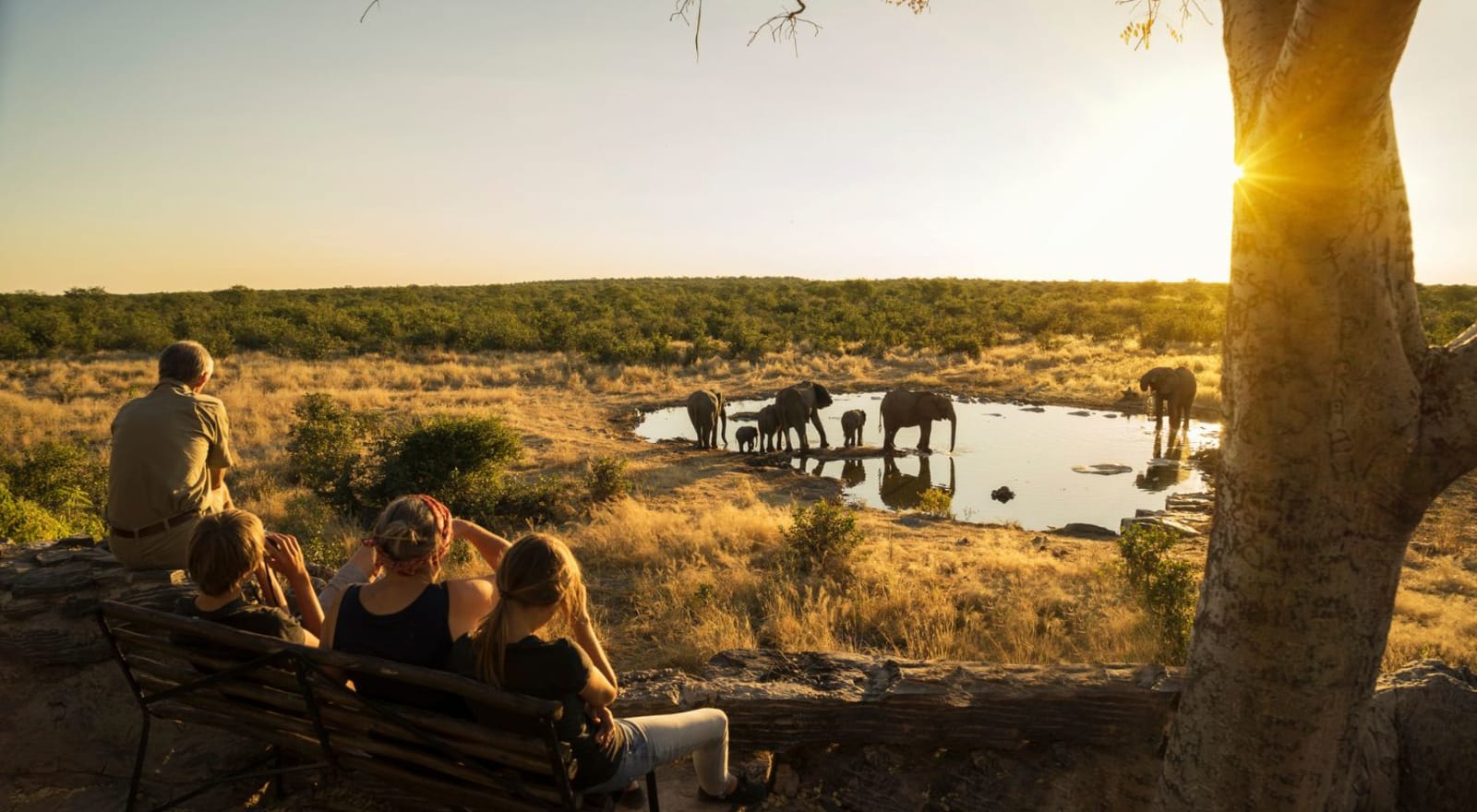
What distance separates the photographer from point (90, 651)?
4.52 meters

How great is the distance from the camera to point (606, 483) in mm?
11938

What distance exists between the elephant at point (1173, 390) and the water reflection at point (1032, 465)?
0.42 meters

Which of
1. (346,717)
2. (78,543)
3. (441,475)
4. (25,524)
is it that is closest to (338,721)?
(346,717)

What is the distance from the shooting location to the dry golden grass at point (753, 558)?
616 cm

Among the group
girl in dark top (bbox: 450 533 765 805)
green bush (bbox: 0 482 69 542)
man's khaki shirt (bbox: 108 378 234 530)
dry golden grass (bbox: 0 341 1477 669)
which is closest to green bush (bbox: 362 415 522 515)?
dry golden grass (bbox: 0 341 1477 669)

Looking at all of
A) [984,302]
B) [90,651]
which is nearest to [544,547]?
[90,651]

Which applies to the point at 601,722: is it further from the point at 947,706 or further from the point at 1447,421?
the point at 1447,421

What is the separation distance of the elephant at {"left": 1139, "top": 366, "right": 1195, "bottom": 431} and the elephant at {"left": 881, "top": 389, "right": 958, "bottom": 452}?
514cm

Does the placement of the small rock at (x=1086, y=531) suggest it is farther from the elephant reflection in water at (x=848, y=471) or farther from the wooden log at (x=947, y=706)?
the wooden log at (x=947, y=706)

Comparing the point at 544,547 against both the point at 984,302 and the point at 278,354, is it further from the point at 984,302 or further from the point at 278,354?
the point at 984,302

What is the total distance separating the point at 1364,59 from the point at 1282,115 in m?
0.27

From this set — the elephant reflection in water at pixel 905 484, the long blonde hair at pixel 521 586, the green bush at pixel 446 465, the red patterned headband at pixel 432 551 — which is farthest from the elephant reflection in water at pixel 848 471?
the long blonde hair at pixel 521 586

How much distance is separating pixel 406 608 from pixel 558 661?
75cm

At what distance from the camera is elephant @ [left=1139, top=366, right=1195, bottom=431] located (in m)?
18.1
